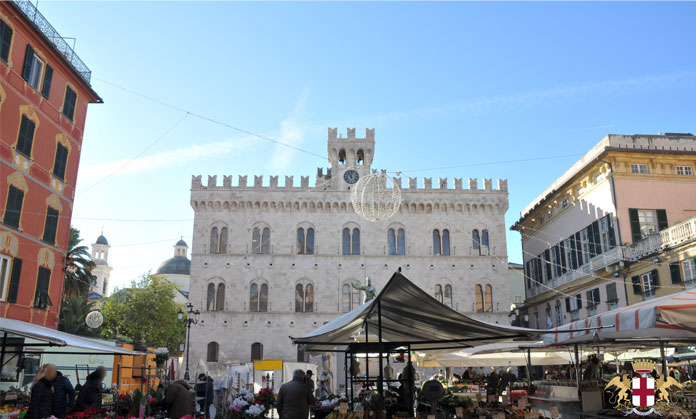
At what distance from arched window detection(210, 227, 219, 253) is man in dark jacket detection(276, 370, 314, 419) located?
28941 millimetres

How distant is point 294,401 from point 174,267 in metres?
70.0

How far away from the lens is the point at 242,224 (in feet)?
120

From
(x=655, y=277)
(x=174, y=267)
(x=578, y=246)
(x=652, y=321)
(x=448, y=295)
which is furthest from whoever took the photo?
(x=174, y=267)

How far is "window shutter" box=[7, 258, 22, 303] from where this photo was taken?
17234 millimetres

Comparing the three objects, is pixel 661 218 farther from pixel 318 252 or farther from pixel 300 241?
pixel 300 241

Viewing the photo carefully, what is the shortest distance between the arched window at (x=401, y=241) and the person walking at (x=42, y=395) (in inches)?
1153

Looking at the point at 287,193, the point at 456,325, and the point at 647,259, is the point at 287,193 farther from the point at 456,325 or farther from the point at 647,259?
the point at 456,325

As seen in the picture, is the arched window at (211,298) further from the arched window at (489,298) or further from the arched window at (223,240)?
the arched window at (489,298)

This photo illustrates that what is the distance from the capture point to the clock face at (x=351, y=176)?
37375mm

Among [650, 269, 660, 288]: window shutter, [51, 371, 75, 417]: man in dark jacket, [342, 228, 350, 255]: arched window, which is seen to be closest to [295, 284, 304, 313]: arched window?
[342, 228, 350, 255]: arched window

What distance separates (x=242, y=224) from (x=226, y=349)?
8.12 meters

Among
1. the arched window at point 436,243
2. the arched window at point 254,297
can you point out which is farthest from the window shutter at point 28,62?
the arched window at point 436,243

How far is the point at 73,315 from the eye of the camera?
108ft

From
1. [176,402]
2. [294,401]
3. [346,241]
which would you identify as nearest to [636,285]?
[346,241]
